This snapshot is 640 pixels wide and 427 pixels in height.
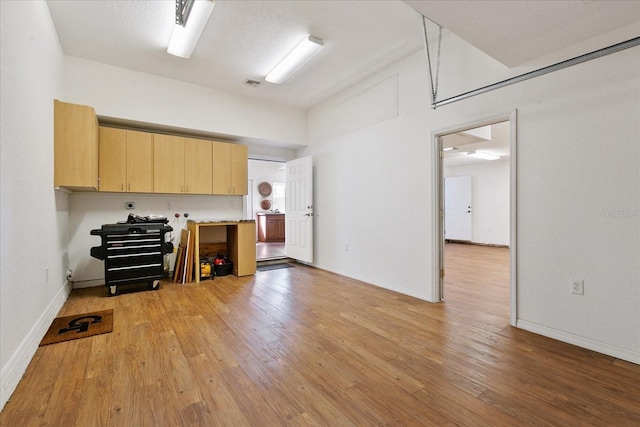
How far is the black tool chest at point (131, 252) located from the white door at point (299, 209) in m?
2.26

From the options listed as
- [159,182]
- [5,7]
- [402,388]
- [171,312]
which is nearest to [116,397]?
[171,312]

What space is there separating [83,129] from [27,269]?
72.4 inches

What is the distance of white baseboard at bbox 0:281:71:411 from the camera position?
1.64m

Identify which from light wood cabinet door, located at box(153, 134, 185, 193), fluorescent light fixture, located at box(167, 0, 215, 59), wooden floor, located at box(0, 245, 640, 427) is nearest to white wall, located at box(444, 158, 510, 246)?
wooden floor, located at box(0, 245, 640, 427)

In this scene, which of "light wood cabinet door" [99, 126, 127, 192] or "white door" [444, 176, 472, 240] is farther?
"white door" [444, 176, 472, 240]

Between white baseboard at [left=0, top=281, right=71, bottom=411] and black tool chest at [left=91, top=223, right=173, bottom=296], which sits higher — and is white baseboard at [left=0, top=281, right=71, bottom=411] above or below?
below

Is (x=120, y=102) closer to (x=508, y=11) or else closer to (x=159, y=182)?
(x=159, y=182)

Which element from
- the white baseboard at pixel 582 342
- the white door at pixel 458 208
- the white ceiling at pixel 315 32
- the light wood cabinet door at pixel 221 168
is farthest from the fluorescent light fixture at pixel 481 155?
the light wood cabinet door at pixel 221 168

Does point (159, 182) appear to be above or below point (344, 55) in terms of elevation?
below

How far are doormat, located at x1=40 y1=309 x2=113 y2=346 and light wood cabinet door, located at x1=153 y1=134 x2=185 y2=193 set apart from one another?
1.89 meters

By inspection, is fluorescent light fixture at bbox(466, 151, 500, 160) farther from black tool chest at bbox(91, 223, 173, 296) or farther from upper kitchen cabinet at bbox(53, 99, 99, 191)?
upper kitchen cabinet at bbox(53, 99, 99, 191)

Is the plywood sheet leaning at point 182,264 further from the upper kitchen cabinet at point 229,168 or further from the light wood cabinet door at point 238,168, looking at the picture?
the light wood cabinet door at point 238,168

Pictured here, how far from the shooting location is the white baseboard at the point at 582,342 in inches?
81.1

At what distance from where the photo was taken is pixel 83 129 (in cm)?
326
